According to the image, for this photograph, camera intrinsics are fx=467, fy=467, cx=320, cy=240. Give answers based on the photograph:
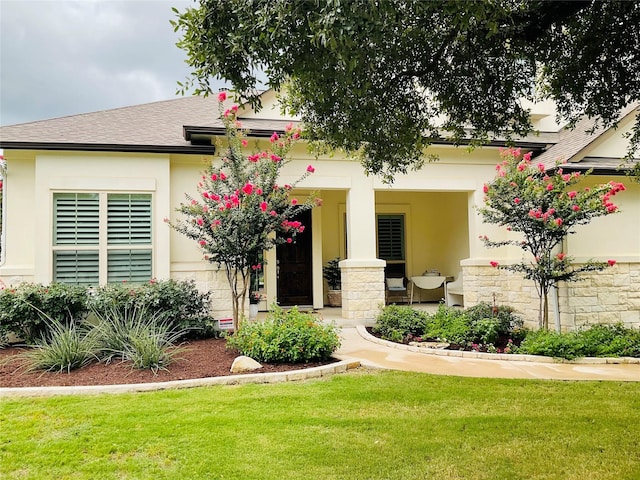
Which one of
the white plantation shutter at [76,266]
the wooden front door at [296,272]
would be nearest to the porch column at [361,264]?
the wooden front door at [296,272]

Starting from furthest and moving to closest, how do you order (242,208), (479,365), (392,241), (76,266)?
(392,241) → (76,266) → (242,208) → (479,365)

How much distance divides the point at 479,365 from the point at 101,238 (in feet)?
24.1

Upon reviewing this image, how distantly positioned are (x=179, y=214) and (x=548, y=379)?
737 centimetres

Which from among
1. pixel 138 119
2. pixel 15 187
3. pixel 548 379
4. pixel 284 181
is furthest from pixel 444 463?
pixel 138 119

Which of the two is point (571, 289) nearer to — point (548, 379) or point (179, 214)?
point (548, 379)

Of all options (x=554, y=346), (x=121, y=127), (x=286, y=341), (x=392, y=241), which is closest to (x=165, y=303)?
(x=286, y=341)

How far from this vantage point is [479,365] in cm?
716

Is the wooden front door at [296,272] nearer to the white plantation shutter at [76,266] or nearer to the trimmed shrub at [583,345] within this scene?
the white plantation shutter at [76,266]

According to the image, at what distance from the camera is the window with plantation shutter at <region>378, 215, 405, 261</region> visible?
1446 centimetres

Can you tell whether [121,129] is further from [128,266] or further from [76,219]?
[128,266]

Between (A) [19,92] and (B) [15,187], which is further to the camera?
(A) [19,92]

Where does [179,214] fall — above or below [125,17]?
below

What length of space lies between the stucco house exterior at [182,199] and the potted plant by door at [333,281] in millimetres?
633

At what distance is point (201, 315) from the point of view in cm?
945
